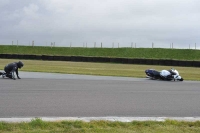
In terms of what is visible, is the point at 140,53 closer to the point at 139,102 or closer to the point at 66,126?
the point at 139,102

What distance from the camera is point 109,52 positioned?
65438mm

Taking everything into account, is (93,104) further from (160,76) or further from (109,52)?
(109,52)

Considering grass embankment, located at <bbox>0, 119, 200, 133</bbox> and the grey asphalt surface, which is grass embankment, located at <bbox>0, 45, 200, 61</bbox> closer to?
the grey asphalt surface

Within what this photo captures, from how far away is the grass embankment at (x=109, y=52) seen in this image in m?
60.9

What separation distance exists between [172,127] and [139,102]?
13.2 feet

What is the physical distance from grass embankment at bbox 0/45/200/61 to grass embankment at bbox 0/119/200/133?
2055 inches

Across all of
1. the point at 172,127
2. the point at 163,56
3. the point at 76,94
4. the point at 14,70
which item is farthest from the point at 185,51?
the point at 172,127

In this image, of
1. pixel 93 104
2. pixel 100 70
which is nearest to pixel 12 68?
pixel 93 104

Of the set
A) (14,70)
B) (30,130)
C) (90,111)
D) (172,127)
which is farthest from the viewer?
(14,70)

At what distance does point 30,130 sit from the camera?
6488mm

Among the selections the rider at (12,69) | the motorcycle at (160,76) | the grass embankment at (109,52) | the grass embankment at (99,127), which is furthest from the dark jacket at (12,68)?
the grass embankment at (109,52)

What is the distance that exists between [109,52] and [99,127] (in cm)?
5868

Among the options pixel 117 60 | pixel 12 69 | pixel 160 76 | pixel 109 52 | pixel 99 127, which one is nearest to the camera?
pixel 99 127

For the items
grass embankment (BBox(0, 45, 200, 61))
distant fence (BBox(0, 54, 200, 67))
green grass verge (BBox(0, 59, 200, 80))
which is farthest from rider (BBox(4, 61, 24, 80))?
grass embankment (BBox(0, 45, 200, 61))
